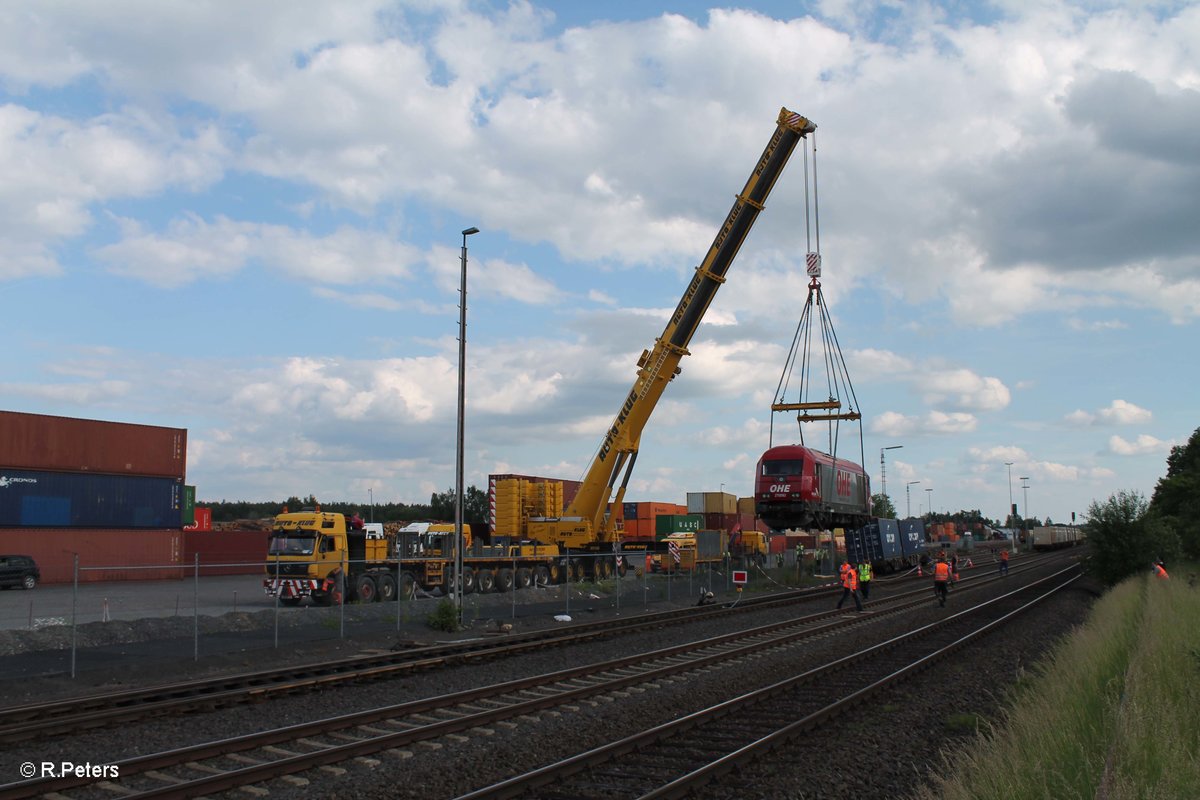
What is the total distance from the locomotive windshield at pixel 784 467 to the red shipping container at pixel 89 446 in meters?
31.1

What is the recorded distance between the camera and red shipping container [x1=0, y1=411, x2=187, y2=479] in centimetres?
Result: 4138

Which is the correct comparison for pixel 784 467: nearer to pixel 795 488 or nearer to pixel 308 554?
pixel 795 488

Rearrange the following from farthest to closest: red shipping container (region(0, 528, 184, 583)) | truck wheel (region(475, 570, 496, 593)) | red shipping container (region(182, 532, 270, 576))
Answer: red shipping container (region(182, 532, 270, 576)), red shipping container (region(0, 528, 184, 583)), truck wheel (region(475, 570, 496, 593))

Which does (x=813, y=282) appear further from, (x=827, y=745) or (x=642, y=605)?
(x=827, y=745)

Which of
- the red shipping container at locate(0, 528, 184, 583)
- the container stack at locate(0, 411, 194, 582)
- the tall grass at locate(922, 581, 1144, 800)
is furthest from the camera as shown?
the container stack at locate(0, 411, 194, 582)

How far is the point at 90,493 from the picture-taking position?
4369 cm

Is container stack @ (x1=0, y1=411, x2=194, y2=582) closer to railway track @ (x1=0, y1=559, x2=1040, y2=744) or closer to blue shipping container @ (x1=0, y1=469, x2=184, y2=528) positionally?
blue shipping container @ (x1=0, y1=469, x2=184, y2=528)

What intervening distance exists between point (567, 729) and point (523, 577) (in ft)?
79.0

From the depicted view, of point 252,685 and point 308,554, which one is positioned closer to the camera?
point 252,685

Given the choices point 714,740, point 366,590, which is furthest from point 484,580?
point 714,740

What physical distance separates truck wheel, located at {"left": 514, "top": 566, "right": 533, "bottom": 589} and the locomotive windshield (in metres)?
9.72

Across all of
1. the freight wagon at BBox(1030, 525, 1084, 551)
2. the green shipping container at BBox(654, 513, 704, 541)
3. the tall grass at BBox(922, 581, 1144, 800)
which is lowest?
the freight wagon at BBox(1030, 525, 1084, 551)

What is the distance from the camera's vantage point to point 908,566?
177 ft

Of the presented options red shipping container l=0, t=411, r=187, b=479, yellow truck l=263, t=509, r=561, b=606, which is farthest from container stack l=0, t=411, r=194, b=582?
yellow truck l=263, t=509, r=561, b=606
